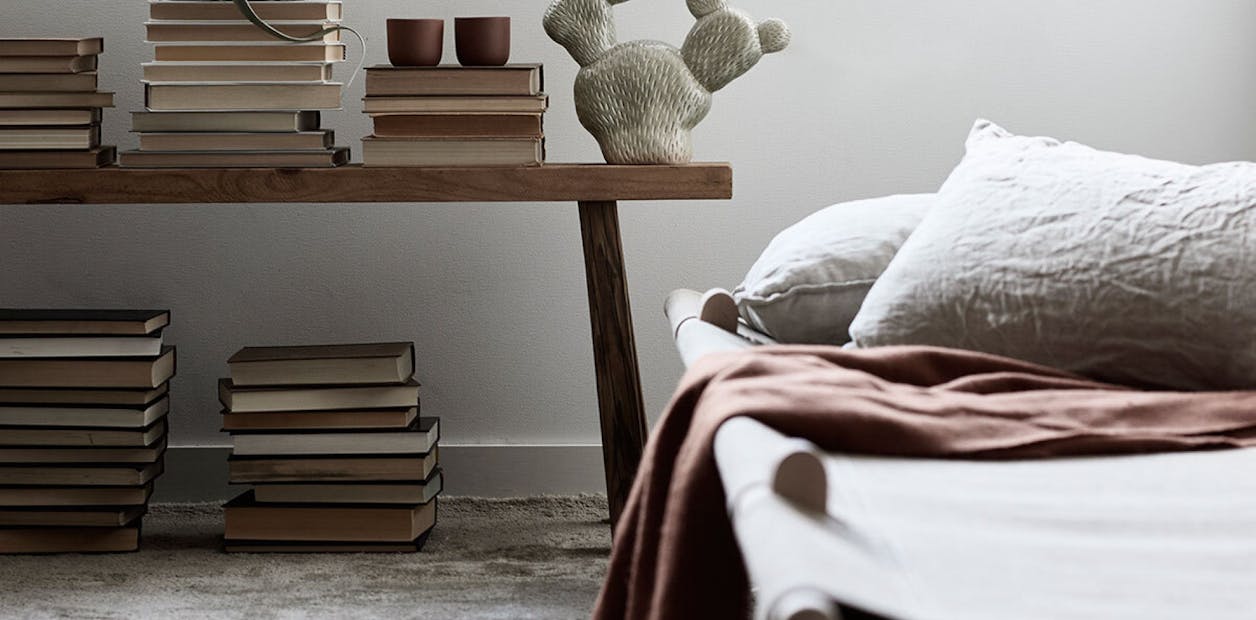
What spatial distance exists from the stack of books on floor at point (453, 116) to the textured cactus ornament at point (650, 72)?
0.34 feet

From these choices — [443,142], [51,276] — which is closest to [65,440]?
[51,276]

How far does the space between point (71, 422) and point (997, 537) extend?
5.51 ft

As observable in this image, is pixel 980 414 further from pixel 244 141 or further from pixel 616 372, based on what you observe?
pixel 244 141

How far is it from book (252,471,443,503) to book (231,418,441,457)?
2.0 inches

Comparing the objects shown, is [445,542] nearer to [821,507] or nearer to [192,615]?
[192,615]

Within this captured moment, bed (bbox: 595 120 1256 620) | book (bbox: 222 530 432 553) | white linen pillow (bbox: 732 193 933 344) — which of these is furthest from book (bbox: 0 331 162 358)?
white linen pillow (bbox: 732 193 933 344)

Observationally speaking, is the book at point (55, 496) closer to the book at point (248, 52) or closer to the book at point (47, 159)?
the book at point (47, 159)

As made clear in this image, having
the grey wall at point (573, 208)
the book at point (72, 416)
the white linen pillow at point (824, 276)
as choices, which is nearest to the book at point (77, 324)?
the book at point (72, 416)

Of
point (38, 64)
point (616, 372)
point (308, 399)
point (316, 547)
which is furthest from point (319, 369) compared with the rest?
point (38, 64)

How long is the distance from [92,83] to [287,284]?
0.56 metres

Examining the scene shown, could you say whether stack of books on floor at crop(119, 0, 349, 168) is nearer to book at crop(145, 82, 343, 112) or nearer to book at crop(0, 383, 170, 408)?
book at crop(145, 82, 343, 112)

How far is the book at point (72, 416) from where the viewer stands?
6.67 feet

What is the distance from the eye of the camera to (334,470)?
6.68 feet

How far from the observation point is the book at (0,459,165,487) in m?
2.04
